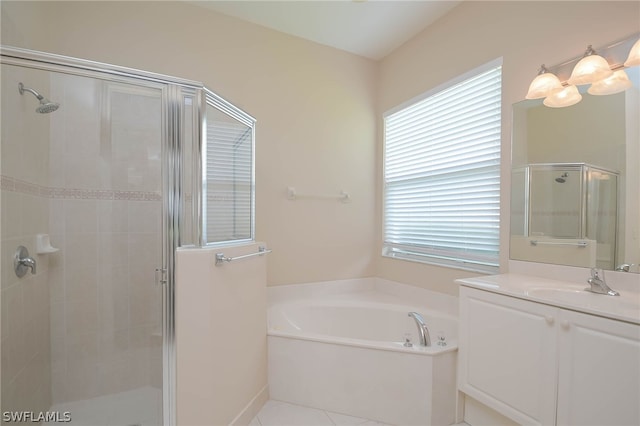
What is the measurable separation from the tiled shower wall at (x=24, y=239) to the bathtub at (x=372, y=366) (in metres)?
1.24

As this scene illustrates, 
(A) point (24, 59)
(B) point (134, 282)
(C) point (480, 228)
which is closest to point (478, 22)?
(C) point (480, 228)

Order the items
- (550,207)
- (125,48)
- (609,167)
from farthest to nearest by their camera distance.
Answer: (125,48)
(550,207)
(609,167)

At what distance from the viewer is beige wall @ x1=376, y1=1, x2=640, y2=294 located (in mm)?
1556

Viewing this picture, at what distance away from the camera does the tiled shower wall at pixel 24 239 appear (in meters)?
1.32

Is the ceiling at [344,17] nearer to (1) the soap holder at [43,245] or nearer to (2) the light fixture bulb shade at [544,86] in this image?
(2) the light fixture bulb shade at [544,86]

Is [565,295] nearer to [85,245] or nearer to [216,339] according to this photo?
[216,339]

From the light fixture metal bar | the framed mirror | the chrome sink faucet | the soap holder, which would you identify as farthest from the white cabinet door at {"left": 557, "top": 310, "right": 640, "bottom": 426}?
the soap holder

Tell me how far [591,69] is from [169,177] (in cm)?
217

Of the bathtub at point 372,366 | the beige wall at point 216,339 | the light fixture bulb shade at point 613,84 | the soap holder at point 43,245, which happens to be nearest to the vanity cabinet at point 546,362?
the bathtub at point 372,366

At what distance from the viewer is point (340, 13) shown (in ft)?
7.72

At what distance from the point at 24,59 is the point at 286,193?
5.77ft

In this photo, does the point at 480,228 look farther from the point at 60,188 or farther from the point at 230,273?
the point at 60,188

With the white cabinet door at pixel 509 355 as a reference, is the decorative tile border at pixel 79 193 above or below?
above

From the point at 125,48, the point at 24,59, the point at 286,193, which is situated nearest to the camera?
the point at 24,59
